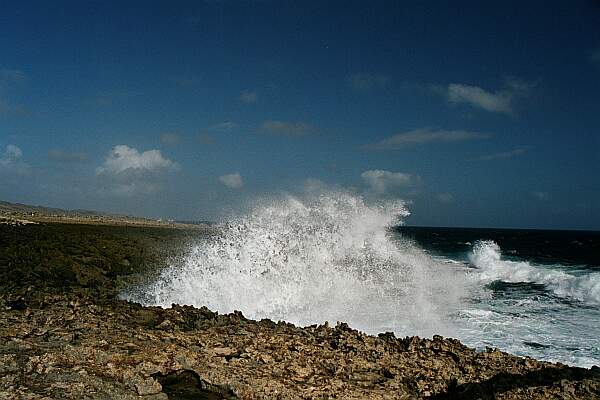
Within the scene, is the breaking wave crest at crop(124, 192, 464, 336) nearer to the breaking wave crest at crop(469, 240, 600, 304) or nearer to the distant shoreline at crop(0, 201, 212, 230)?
the breaking wave crest at crop(469, 240, 600, 304)

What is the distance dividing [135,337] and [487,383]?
4.47 m

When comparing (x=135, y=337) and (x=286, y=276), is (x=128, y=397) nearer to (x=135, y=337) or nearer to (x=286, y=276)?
(x=135, y=337)

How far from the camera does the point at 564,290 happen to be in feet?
62.4

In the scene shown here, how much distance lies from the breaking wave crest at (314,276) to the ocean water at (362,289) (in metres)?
0.04

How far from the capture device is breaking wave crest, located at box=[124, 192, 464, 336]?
12.6m

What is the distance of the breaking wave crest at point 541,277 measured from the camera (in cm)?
1800

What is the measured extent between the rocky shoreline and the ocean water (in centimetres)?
423

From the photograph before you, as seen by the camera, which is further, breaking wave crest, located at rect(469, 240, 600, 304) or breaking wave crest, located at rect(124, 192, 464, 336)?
breaking wave crest, located at rect(469, 240, 600, 304)

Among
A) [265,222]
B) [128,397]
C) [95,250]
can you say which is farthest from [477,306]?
[95,250]

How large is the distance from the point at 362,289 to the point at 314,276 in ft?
5.39

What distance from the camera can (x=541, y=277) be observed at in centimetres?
2392

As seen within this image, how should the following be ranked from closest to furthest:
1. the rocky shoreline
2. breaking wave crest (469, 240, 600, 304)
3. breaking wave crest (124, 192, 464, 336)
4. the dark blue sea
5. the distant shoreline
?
the rocky shoreline
the dark blue sea
breaking wave crest (124, 192, 464, 336)
breaking wave crest (469, 240, 600, 304)
the distant shoreline

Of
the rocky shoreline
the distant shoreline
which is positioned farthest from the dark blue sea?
the distant shoreline

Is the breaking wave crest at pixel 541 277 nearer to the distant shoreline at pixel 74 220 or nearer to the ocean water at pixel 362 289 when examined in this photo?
the ocean water at pixel 362 289
